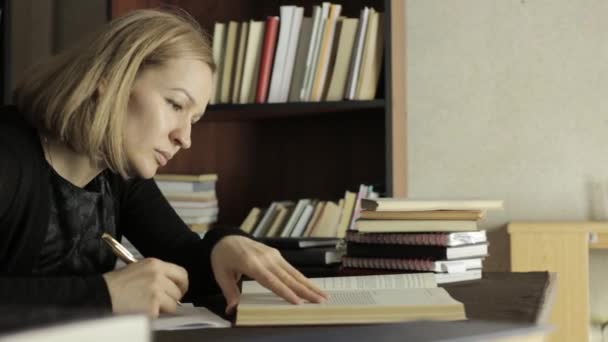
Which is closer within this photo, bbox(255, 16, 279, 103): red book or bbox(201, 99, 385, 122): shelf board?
bbox(201, 99, 385, 122): shelf board

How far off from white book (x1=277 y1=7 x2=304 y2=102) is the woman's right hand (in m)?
1.42

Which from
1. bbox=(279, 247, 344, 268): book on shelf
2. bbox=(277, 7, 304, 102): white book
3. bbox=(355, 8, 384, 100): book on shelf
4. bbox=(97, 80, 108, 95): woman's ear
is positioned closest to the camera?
bbox=(97, 80, 108, 95): woman's ear

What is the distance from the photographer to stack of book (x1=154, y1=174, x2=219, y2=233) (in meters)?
2.58

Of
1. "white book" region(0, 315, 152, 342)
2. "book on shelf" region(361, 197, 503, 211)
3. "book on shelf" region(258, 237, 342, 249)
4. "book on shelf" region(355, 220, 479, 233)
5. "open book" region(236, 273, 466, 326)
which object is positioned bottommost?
"book on shelf" region(258, 237, 342, 249)

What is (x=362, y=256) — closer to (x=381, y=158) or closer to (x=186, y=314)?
(x=186, y=314)

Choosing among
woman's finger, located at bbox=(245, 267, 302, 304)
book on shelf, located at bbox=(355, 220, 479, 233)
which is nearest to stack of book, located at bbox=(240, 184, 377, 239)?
book on shelf, located at bbox=(355, 220, 479, 233)

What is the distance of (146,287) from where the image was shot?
101 centimetres

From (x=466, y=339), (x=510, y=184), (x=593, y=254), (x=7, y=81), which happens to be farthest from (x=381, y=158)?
(x=466, y=339)

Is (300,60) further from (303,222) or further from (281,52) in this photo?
(303,222)

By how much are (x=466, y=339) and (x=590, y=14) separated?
225 centimetres

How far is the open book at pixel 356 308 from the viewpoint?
35.7 inches

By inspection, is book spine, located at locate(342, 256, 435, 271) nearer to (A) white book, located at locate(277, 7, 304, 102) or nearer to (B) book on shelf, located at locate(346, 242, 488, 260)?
(B) book on shelf, located at locate(346, 242, 488, 260)

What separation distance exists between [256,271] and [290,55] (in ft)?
4.53

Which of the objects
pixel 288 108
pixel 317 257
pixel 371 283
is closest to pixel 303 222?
pixel 288 108
